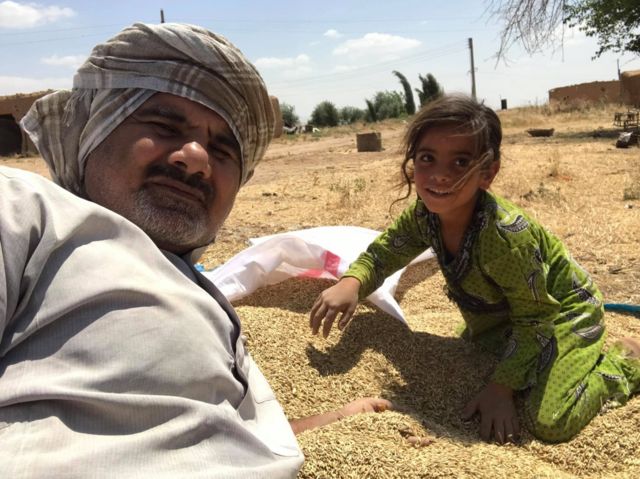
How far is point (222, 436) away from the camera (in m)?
1.15

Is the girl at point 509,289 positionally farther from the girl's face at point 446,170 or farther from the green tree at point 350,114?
the green tree at point 350,114

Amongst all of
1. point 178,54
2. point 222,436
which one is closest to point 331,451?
point 222,436

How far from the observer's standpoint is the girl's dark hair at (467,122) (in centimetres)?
206

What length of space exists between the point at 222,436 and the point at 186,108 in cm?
87

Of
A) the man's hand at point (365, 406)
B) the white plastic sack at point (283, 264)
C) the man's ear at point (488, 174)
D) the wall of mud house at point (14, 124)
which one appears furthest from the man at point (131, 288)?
the wall of mud house at point (14, 124)

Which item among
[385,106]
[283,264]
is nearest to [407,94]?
[385,106]

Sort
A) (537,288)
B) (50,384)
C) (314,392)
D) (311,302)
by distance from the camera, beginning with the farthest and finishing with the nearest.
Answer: (311,302) < (314,392) < (537,288) < (50,384)

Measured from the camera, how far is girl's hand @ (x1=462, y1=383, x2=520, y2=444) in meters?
1.94

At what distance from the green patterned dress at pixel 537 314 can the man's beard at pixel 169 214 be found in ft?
3.53

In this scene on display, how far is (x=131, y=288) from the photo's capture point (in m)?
1.12

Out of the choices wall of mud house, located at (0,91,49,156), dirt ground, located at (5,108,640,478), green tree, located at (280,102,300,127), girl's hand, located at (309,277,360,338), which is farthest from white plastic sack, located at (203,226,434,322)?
green tree, located at (280,102,300,127)

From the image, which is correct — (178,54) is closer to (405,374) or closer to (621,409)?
(405,374)

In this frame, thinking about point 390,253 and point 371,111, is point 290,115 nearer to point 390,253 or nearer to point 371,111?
point 371,111

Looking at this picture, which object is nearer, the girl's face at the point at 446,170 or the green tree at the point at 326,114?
the girl's face at the point at 446,170
